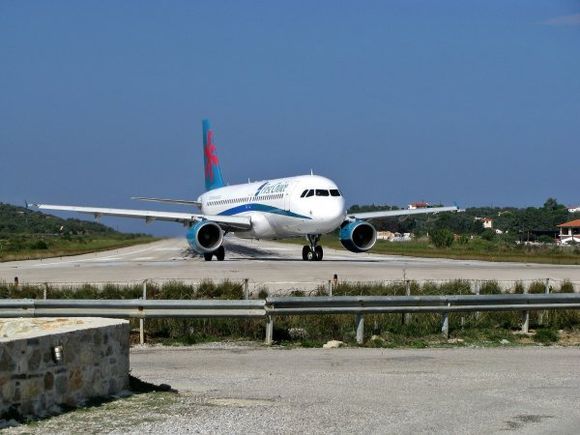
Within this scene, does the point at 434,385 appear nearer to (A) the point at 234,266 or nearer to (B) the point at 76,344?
(B) the point at 76,344

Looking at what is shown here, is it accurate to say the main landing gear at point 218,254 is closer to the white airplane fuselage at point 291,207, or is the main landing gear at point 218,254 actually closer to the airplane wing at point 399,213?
the white airplane fuselage at point 291,207

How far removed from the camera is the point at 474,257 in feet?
171

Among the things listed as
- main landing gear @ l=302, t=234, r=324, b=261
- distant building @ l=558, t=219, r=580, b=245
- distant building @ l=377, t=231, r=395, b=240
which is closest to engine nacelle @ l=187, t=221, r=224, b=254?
main landing gear @ l=302, t=234, r=324, b=261

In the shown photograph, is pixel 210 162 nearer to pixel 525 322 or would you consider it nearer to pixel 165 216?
pixel 165 216

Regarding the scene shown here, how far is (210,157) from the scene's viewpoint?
6775 centimetres

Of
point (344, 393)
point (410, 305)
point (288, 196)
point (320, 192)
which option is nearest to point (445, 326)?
point (410, 305)

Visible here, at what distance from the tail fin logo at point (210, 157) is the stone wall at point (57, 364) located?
55.4 m

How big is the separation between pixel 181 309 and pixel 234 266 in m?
19.5

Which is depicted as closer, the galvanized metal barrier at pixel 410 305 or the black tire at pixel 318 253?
the galvanized metal barrier at pixel 410 305

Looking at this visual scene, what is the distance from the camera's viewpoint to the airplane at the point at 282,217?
139 feet

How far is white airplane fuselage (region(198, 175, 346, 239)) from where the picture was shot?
42.2 m

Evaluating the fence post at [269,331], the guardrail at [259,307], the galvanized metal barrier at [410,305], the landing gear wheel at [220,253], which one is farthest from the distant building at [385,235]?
the fence post at [269,331]

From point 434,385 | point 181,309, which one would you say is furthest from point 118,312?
point 434,385

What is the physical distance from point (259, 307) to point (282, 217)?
2727cm
